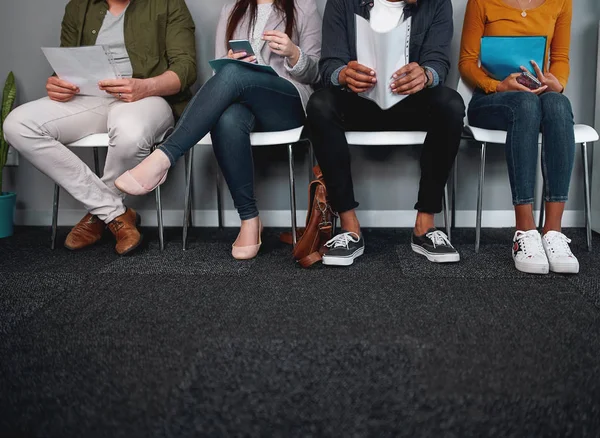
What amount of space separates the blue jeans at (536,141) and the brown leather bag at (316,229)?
1.94 ft

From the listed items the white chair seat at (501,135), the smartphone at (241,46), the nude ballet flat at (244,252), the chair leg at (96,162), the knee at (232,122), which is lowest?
the nude ballet flat at (244,252)

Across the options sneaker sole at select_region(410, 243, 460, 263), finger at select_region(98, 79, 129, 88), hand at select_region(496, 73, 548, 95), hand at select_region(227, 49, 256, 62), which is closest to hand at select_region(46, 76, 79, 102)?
finger at select_region(98, 79, 129, 88)

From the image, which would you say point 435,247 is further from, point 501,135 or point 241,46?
point 241,46

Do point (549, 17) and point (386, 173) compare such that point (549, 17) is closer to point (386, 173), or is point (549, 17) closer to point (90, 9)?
point (386, 173)

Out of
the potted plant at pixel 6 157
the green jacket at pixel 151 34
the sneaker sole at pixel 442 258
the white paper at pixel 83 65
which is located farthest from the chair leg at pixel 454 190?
the potted plant at pixel 6 157

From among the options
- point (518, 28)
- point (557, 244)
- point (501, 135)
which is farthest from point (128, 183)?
point (518, 28)

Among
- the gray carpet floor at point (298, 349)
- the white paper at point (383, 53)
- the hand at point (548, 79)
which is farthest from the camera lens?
the hand at point (548, 79)

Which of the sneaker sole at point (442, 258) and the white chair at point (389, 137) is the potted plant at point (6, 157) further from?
the sneaker sole at point (442, 258)

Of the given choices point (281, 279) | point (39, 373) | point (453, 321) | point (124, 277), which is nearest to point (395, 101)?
point (281, 279)

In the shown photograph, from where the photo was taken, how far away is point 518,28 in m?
1.98

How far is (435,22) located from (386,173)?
0.69 m

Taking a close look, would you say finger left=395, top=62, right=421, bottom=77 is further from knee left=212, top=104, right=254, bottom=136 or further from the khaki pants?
the khaki pants

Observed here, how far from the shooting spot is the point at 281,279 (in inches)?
65.4

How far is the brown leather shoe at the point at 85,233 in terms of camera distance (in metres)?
2.09
